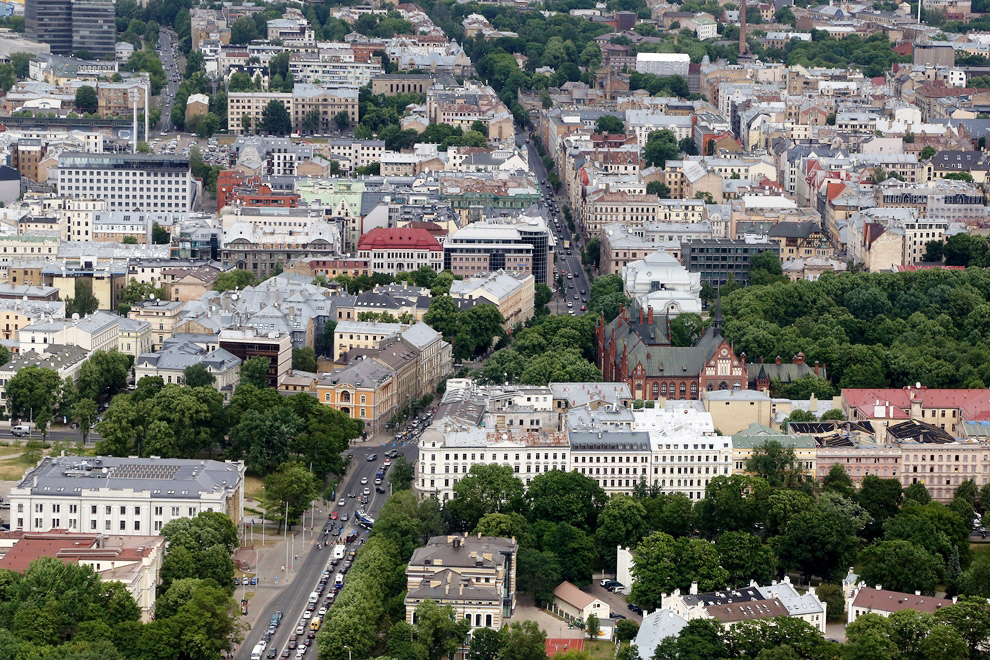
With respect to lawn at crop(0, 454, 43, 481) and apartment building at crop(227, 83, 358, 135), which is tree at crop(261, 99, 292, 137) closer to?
apartment building at crop(227, 83, 358, 135)

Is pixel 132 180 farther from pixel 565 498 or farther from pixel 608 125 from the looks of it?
pixel 565 498

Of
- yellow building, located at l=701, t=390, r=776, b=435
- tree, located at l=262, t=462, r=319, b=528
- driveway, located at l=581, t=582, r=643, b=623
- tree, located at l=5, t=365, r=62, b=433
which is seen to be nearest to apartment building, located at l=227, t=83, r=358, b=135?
tree, located at l=5, t=365, r=62, b=433

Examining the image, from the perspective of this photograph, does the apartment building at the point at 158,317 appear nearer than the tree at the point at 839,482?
No

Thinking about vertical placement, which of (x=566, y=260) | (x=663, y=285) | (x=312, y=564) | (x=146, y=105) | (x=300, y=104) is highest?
(x=146, y=105)

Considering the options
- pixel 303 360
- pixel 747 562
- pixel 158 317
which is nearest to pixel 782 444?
pixel 747 562

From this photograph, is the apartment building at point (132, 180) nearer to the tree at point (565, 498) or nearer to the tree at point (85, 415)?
the tree at point (85, 415)

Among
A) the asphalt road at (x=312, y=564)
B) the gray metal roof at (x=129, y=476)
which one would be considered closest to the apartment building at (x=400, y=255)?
the asphalt road at (x=312, y=564)

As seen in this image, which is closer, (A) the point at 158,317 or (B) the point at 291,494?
(B) the point at 291,494
